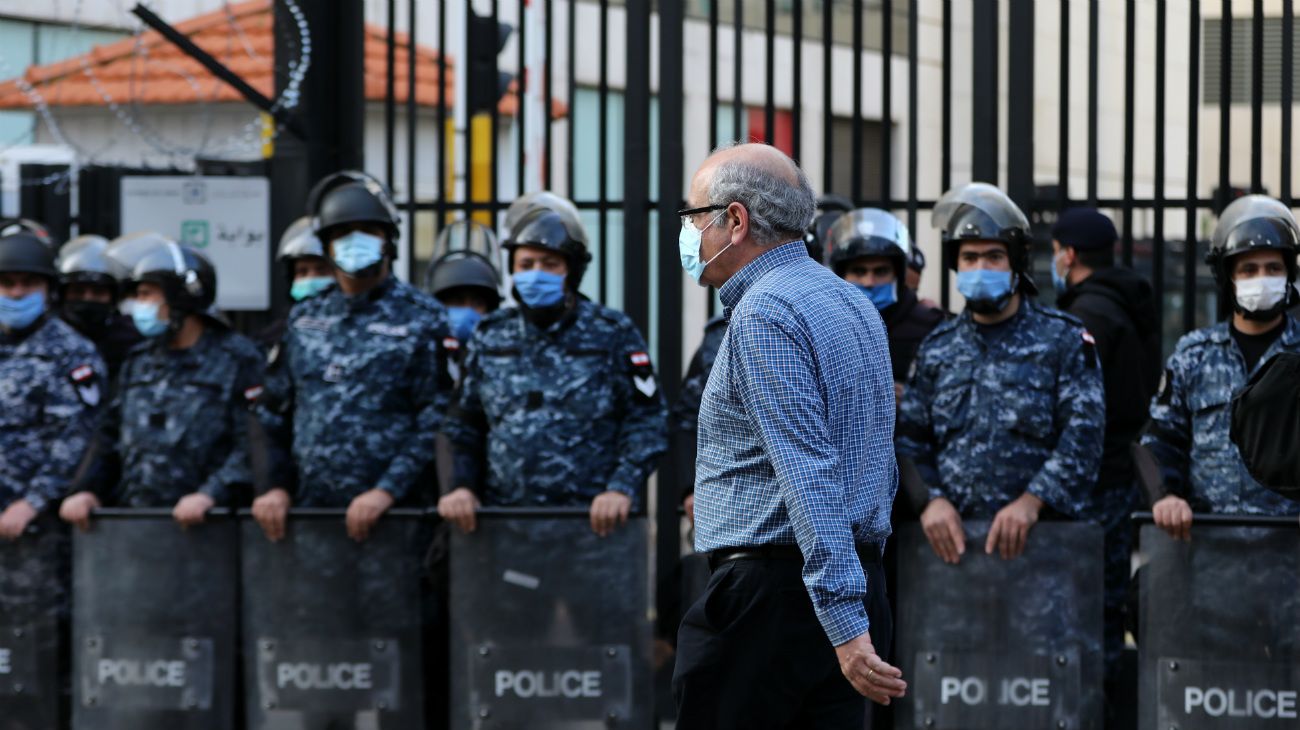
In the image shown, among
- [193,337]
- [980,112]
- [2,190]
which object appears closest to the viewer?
[193,337]

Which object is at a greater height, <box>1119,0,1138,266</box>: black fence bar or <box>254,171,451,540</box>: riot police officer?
<box>1119,0,1138,266</box>: black fence bar

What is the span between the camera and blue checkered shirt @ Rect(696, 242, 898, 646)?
11.4 ft

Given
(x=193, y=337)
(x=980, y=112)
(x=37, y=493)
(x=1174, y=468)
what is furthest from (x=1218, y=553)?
(x=37, y=493)

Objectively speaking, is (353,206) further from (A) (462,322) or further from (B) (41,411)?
(B) (41,411)

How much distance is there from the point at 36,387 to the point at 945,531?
3607 mm

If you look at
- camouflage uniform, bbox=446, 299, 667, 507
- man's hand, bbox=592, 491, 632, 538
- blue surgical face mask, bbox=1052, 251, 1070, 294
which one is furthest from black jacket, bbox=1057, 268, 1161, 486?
man's hand, bbox=592, 491, 632, 538

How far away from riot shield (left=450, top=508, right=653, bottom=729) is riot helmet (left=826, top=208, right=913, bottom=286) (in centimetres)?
119

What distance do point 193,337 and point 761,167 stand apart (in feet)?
12.4

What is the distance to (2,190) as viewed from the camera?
14039 millimetres

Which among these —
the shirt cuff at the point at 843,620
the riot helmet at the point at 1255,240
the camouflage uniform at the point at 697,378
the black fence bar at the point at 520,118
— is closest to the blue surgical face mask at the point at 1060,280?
the riot helmet at the point at 1255,240

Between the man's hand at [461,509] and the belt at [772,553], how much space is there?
7.64 feet

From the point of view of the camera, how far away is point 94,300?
8352mm

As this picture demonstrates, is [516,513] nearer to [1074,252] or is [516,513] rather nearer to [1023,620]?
[1023,620]

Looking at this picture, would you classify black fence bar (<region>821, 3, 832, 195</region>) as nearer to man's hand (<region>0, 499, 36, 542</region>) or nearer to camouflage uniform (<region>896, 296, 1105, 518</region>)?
camouflage uniform (<region>896, 296, 1105, 518</region>)
